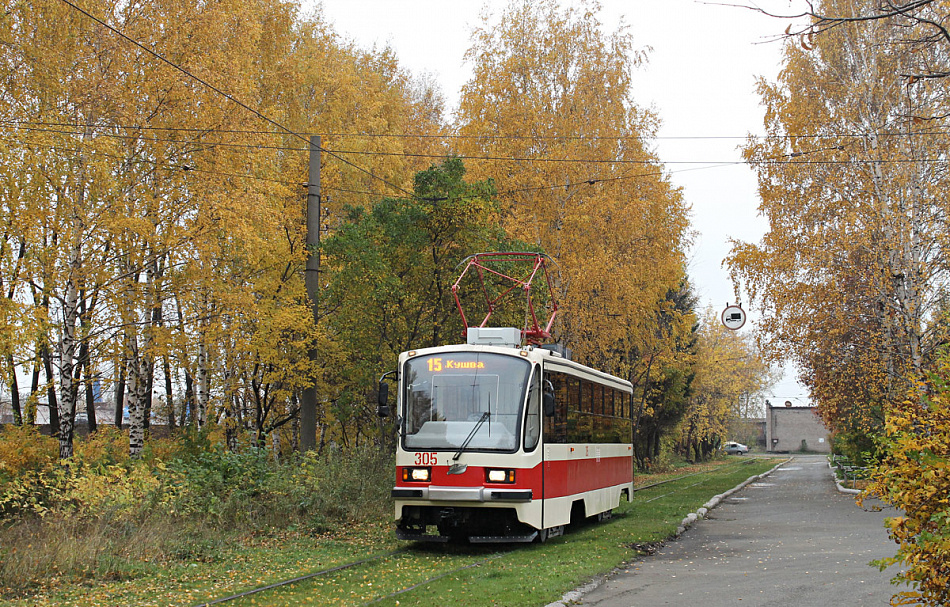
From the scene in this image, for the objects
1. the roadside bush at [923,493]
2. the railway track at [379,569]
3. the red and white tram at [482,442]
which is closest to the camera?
the roadside bush at [923,493]

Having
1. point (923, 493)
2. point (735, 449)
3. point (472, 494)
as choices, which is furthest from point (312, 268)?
point (735, 449)

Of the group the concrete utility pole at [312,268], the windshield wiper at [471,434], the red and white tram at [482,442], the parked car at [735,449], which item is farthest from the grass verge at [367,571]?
the parked car at [735,449]

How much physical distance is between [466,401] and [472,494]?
58.0 inches

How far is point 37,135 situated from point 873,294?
63.7 ft

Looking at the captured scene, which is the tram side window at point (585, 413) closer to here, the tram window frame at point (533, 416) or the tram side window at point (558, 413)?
the tram side window at point (558, 413)

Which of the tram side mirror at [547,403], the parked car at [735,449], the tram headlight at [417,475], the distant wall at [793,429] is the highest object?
the tram side mirror at [547,403]

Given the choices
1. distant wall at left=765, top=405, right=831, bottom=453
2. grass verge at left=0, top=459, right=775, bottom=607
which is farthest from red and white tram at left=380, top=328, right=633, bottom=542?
distant wall at left=765, top=405, right=831, bottom=453

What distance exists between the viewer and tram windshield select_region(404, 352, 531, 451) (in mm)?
13531

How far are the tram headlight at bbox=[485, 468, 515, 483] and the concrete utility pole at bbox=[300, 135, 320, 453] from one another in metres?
6.47

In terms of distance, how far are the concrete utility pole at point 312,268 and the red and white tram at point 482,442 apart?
530cm

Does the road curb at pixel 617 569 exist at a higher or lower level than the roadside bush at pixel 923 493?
lower

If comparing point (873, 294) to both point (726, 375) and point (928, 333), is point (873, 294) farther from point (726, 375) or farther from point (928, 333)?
point (726, 375)

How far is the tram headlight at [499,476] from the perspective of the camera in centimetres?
1320

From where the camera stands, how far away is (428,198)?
19.7 metres
